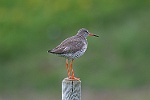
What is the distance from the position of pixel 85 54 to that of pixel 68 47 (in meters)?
9.91

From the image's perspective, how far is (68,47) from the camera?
29.4 ft

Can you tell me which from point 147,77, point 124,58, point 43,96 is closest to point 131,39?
point 124,58

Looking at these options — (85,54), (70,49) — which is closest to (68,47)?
(70,49)

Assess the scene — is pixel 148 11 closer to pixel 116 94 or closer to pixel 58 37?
pixel 58 37

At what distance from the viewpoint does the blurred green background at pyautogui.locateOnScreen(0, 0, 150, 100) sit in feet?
57.7

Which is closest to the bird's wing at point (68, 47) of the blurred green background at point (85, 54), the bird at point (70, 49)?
the bird at point (70, 49)

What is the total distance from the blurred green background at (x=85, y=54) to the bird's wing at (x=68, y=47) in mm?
7843

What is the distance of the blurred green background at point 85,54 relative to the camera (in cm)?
1758

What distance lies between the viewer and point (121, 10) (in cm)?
2238

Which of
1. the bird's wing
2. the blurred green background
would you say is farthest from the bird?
the blurred green background

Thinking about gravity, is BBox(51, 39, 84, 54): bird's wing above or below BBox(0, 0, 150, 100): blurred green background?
below

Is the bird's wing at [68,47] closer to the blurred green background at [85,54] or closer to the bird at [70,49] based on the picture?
the bird at [70,49]

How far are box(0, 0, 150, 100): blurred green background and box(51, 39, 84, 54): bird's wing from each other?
25.7 feet

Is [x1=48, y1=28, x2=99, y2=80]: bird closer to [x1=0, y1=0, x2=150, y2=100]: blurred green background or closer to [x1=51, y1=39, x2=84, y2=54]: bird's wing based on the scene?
[x1=51, y1=39, x2=84, y2=54]: bird's wing
